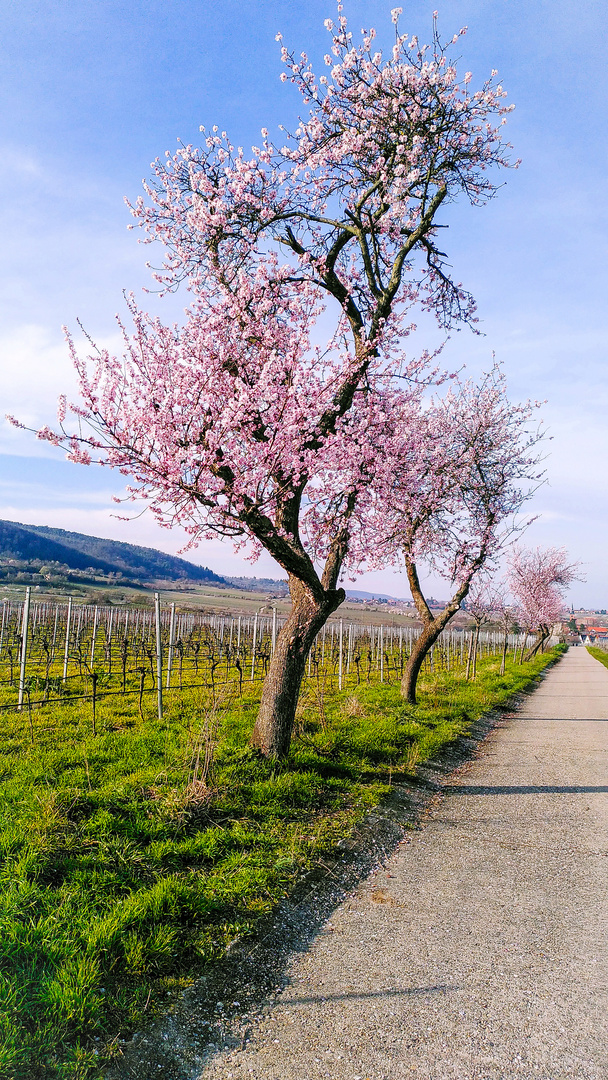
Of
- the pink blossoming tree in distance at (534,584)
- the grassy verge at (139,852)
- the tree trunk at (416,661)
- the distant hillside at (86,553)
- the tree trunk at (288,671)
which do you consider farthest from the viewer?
the distant hillside at (86,553)

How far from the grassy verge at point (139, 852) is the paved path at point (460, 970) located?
0.67 meters

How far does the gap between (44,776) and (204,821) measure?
220cm

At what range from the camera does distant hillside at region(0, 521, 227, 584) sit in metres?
120

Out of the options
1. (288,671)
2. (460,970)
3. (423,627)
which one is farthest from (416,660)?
(460,970)

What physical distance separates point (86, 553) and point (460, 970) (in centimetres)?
14469

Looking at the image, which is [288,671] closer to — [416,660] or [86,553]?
[416,660]

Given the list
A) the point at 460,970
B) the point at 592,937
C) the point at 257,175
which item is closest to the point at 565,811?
the point at 592,937

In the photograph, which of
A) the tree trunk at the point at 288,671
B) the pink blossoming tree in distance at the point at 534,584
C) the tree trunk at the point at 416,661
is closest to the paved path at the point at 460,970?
the tree trunk at the point at 288,671

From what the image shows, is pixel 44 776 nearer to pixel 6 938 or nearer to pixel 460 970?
pixel 6 938

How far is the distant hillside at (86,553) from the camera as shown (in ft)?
394

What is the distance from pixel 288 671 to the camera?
25.2 ft

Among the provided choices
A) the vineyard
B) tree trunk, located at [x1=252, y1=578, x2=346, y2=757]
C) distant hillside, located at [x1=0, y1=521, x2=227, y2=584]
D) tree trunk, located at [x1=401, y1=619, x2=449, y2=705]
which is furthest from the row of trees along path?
distant hillside, located at [x1=0, y1=521, x2=227, y2=584]

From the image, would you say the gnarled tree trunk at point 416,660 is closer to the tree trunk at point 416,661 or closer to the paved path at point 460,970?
the tree trunk at point 416,661

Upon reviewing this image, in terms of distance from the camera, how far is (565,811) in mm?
7102
